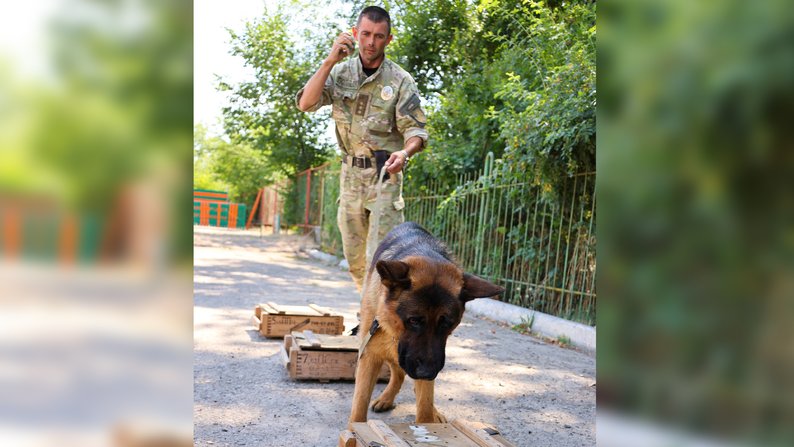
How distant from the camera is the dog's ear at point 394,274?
3.00 m

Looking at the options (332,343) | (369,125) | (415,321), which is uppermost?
(369,125)

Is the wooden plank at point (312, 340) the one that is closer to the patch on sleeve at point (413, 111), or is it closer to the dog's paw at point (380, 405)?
the dog's paw at point (380, 405)

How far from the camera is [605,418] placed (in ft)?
2.51

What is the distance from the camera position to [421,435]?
289 centimetres

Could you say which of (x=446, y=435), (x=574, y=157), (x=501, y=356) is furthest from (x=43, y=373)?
(x=574, y=157)

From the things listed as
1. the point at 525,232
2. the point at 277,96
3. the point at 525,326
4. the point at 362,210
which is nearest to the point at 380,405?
the point at 362,210

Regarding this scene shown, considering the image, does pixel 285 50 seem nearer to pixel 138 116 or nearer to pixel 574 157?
A: pixel 574 157

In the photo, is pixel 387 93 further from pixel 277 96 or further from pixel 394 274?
pixel 277 96

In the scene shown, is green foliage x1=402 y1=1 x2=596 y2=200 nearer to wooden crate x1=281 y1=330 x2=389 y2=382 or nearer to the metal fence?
the metal fence

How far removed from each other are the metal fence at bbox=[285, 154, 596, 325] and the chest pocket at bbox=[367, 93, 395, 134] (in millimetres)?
1438

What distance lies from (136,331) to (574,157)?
21.9 feet

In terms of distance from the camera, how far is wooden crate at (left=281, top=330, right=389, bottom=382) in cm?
434

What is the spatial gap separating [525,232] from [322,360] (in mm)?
4608

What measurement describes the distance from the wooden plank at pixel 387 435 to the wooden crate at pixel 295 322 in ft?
8.85
